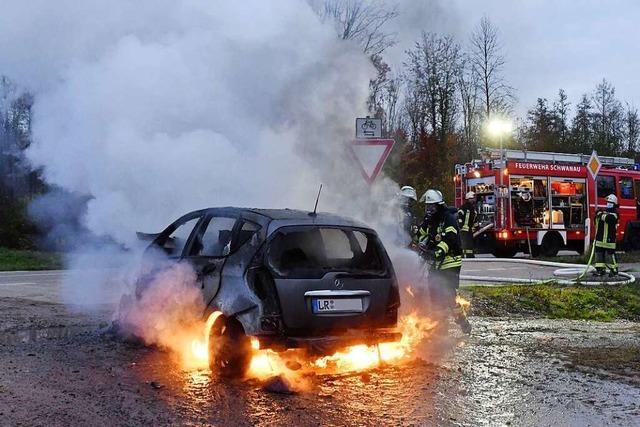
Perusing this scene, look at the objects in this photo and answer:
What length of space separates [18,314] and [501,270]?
34.5ft

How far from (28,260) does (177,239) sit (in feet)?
44.5

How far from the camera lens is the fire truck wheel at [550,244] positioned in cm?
2031

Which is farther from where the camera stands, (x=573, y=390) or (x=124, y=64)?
(x=124, y=64)

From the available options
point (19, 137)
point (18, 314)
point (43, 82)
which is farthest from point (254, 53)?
point (18, 314)

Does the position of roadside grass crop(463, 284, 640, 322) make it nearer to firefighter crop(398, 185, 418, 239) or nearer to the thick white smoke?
firefighter crop(398, 185, 418, 239)

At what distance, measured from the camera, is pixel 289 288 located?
18.2 feet

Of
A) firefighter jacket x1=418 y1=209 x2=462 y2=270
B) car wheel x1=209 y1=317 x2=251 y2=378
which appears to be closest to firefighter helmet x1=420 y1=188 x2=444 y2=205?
firefighter jacket x1=418 y1=209 x2=462 y2=270

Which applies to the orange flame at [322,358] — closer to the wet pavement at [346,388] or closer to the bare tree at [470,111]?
the wet pavement at [346,388]

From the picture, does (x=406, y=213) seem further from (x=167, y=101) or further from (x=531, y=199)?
(x=531, y=199)

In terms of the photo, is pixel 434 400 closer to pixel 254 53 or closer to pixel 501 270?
pixel 254 53

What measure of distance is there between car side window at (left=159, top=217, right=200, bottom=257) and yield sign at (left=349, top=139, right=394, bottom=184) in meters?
2.91

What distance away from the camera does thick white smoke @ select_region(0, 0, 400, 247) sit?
8617 mm

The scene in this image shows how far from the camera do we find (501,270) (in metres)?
15.7

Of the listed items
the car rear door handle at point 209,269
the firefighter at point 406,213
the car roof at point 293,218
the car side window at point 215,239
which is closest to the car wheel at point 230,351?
the car rear door handle at point 209,269
